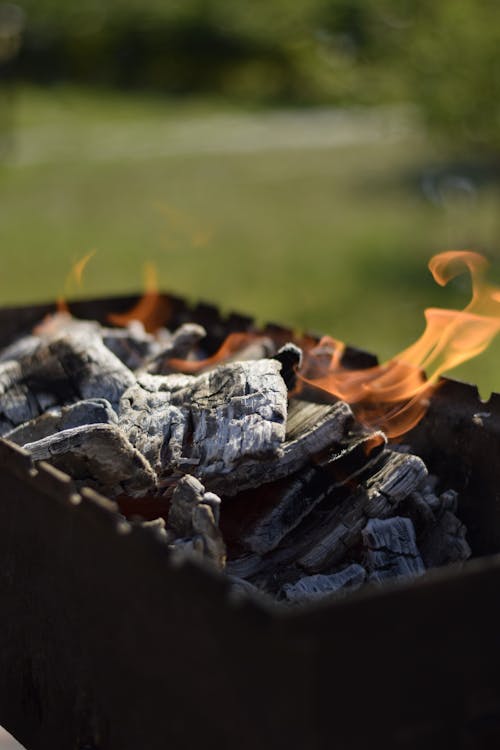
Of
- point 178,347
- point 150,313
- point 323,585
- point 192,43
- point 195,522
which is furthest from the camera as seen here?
point 192,43

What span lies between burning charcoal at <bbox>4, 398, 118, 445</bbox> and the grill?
1.18 ft

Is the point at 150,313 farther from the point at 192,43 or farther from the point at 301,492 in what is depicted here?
the point at 192,43

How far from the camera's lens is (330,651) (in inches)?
83.1

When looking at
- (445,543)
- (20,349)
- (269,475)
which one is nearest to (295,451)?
(269,475)

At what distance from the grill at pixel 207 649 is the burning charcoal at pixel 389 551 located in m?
0.48

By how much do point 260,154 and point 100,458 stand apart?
11.4m

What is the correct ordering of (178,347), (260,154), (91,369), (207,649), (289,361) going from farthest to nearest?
1. (260,154)
2. (178,347)
3. (91,369)
4. (289,361)
5. (207,649)

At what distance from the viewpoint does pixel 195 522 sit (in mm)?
2756

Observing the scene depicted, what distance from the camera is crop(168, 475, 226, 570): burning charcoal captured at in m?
2.74

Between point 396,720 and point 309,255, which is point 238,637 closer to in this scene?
point 396,720

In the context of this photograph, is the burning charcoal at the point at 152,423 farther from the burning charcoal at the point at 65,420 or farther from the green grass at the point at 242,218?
the green grass at the point at 242,218

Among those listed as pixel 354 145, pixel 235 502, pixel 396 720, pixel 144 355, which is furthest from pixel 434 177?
pixel 396 720

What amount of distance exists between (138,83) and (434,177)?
23.2ft

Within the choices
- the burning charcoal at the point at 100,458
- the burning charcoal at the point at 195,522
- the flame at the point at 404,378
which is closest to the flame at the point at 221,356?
the flame at the point at 404,378
